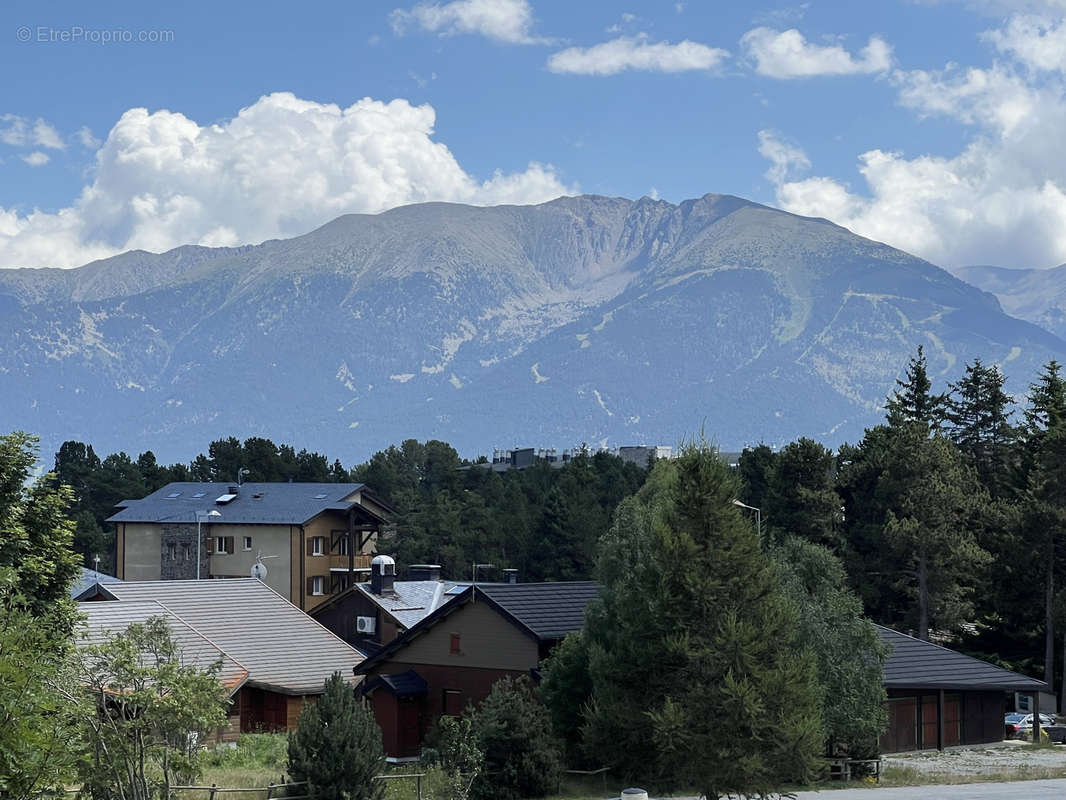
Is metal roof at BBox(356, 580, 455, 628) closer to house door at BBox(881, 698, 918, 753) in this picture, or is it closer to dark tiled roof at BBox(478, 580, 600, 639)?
dark tiled roof at BBox(478, 580, 600, 639)

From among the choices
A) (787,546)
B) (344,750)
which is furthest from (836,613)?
(344,750)

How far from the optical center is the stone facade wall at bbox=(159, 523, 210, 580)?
92500mm

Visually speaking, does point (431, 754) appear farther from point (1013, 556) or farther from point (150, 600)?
point (1013, 556)

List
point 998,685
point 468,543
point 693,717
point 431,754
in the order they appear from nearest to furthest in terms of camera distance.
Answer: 1. point 693,717
2. point 431,754
3. point 998,685
4. point 468,543

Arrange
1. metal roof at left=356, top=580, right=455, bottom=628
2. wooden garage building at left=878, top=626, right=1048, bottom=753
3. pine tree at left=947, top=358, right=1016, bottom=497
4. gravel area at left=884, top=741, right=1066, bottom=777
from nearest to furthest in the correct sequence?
gravel area at left=884, top=741, right=1066, bottom=777
wooden garage building at left=878, top=626, right=1048, bottom=753
metal roof at left=356, top=580, right=455, bottom=628
pine tree at left=947, top=358, right=1016, bottom=497

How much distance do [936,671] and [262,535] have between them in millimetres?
51080

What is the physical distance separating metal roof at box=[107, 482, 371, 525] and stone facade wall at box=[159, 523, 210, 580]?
0.68 m

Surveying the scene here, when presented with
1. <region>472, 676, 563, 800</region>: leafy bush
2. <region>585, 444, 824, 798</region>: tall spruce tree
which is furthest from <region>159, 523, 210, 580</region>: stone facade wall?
<region>585, 444, 824, 798</region>: tall spruce tree

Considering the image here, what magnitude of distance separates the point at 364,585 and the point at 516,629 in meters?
19.4

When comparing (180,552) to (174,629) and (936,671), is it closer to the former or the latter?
(174,629)

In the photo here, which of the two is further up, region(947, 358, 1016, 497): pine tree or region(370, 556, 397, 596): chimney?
region(947, 358, 1016, 497): pine tree

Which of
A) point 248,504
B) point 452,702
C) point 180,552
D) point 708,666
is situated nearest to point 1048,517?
point 452,702

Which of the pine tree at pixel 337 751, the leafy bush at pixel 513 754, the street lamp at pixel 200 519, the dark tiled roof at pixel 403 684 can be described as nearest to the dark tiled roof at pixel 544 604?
the dark tiled roof at pixel 403 684

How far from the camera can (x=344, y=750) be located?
30.5 metres
